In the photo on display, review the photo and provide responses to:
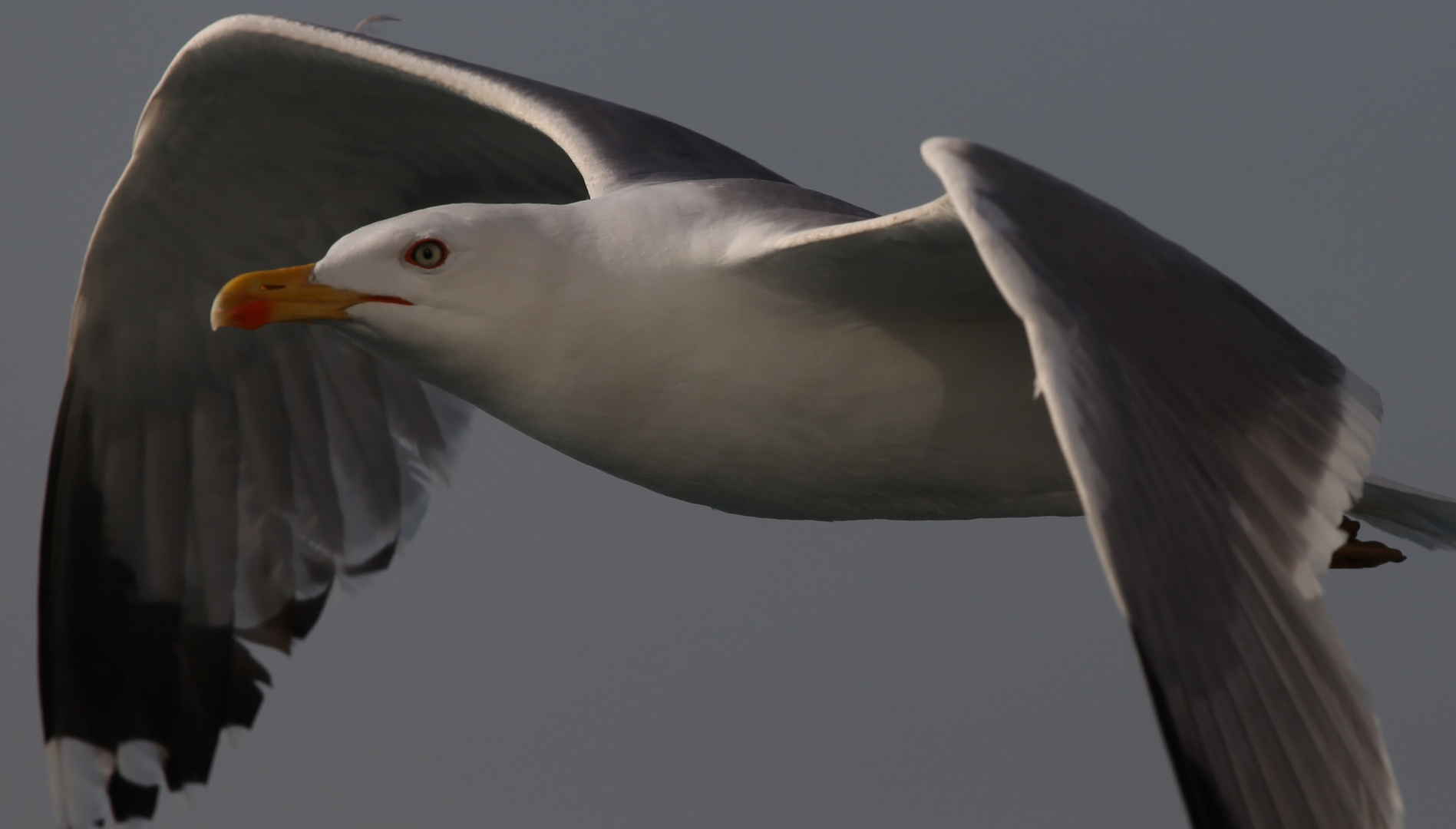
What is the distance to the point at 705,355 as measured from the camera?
2.85m

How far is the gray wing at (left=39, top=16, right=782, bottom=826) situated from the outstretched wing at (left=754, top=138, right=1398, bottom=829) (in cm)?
186

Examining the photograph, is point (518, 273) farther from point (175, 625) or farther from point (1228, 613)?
point (175, 625)

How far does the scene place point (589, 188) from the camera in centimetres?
340

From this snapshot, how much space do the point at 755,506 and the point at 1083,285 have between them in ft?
3.46

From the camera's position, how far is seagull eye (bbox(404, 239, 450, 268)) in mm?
2842

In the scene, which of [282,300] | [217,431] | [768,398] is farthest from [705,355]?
[217,431]

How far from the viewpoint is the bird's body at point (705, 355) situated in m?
2.83

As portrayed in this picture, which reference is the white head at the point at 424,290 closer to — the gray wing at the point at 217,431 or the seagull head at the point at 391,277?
the seagull head at the point at 391,277

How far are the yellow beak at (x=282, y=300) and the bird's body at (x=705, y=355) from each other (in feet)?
0.11

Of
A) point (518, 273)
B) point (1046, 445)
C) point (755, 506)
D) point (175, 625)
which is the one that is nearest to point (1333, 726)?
point (1046, 445)

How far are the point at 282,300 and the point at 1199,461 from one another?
5.33 feet

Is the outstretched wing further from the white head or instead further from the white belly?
the white head

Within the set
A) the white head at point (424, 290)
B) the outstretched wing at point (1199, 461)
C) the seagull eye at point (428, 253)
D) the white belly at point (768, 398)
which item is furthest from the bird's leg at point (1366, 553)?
the seagull eye at point (428, 253)

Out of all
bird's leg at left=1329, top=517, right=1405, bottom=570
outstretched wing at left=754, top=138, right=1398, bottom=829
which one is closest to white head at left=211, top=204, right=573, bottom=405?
outstretched wing at left=754, top=138, right=1398, bottom=829
